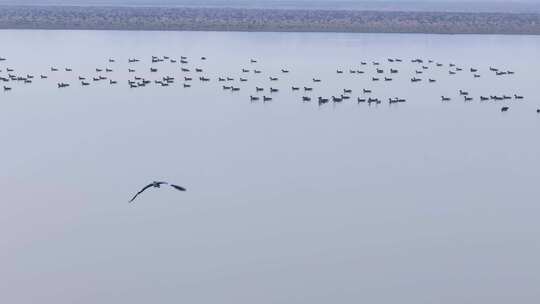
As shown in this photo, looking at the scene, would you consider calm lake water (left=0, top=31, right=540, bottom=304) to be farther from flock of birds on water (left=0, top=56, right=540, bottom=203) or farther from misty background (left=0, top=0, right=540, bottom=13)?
misty background (left=0, top=0, right=540, bottom=13)

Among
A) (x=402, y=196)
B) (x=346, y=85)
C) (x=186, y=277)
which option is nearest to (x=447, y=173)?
(x=402, y=196)

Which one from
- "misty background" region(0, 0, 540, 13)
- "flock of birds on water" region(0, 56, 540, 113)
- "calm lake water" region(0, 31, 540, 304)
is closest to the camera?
"calm lake water" region(0, 31, 540, 304)

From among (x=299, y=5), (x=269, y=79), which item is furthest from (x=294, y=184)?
(x=299, y=5)

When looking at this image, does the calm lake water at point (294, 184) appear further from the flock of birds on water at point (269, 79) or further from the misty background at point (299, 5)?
the misty background at point (299, 5)

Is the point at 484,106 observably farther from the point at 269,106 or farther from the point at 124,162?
the point at 124,162

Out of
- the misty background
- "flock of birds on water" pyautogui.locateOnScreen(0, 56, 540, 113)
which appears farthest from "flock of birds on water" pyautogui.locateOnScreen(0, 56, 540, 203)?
the misty background

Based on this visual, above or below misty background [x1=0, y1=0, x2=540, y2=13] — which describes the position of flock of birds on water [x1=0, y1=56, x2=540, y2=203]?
below

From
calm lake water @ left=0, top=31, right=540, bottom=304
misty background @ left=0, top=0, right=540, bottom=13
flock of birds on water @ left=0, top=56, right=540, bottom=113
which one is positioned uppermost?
misty background @ left=0, top=0, right=540, bottom=13
